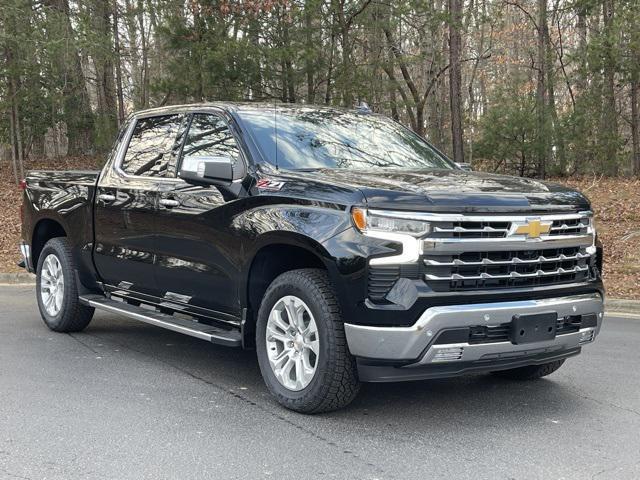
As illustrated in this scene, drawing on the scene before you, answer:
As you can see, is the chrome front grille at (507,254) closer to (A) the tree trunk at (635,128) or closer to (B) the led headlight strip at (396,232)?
(B) the led headlight strip at (396,232)

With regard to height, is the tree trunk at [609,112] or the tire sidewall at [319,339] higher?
the tree trunk at [609,112]

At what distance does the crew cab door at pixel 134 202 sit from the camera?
5.96 meters

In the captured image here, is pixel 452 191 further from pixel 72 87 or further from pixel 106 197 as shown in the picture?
pixel 72 87

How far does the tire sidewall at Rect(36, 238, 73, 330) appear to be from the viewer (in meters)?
7.00

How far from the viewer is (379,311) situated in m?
4.19


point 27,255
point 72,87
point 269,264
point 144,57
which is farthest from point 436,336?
point 144,57

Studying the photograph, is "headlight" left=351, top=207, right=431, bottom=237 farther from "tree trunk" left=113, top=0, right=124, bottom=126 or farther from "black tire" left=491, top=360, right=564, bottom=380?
"tree trunk" left=113, top=0, right=124, bottom=126

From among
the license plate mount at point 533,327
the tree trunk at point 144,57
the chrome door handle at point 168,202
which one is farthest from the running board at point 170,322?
the tree trunk at point 144,57

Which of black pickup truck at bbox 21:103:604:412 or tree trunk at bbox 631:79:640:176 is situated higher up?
tree trunk at bbox 631:79:640:176

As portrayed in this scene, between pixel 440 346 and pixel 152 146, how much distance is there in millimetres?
3350

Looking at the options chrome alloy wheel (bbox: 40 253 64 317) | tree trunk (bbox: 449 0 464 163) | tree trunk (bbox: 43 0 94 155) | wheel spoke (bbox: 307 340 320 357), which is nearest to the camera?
wheel spoke (bbox: 307 340 320 357)

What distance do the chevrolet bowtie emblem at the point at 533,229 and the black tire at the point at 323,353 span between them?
118 cm

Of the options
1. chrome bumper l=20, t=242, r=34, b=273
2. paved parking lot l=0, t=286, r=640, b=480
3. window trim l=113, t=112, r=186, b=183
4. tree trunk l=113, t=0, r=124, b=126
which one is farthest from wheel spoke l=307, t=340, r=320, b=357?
tree trunk l=113, t=0, r=124, b=126

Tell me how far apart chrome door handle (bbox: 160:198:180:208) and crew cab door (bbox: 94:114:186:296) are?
12 cm
